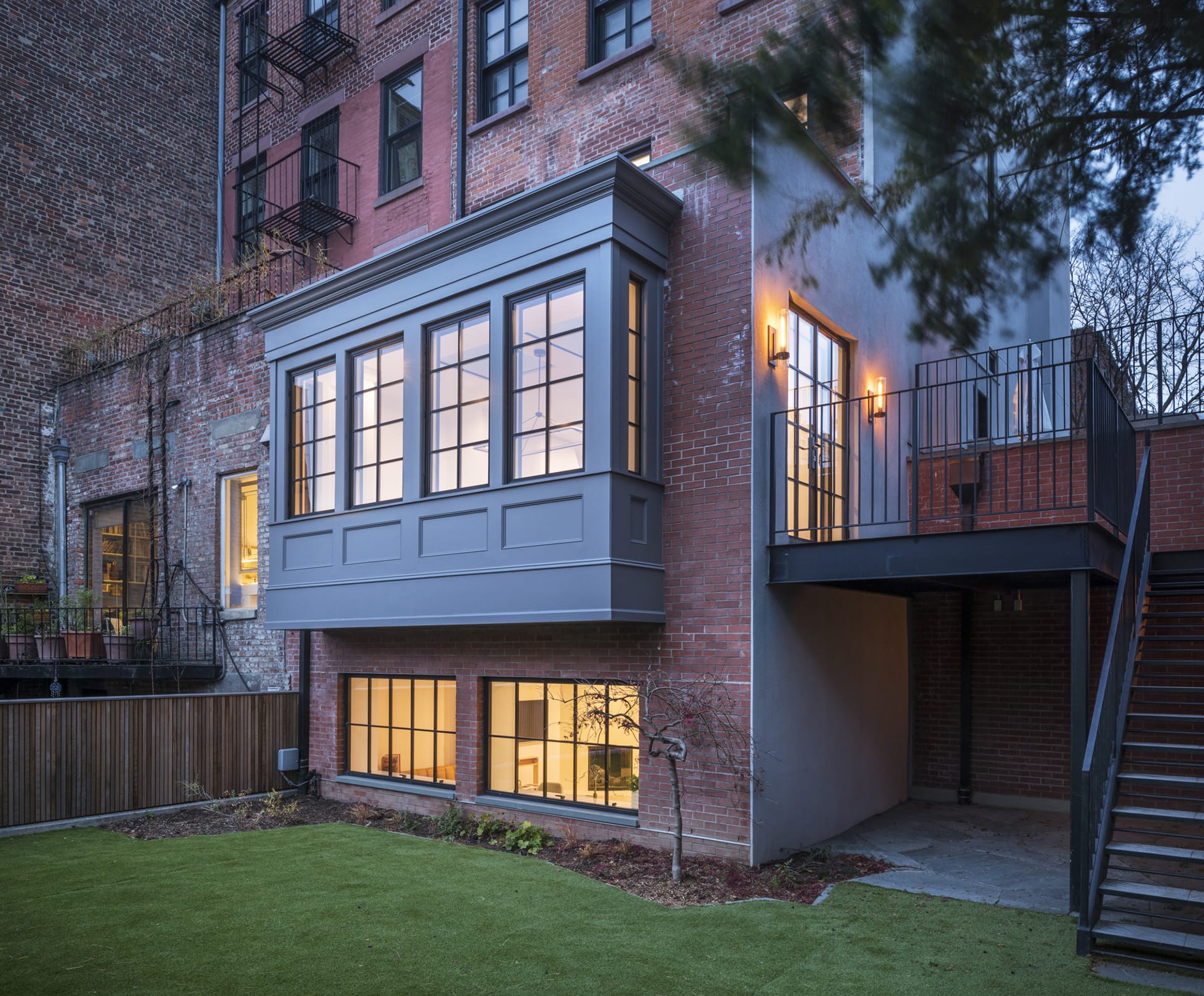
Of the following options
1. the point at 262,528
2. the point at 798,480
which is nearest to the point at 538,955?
the point at 798,480

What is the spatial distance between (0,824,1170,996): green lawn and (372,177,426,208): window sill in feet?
30.6

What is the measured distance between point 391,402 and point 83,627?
22.3 ft

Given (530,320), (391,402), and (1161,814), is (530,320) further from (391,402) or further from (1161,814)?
(1161,814)

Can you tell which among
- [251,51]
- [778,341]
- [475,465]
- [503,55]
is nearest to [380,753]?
Result: [475,465]

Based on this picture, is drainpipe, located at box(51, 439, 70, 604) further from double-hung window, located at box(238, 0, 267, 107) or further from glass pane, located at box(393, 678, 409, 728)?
glass pane, located at box(393, 678, 409, 728)

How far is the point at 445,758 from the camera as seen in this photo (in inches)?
384

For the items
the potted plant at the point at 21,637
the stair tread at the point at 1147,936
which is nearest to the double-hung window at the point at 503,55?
the potted plant at the point at 21,637

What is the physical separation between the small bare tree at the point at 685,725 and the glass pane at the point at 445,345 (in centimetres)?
349

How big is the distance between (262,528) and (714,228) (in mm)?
7000

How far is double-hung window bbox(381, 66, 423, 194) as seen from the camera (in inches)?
535

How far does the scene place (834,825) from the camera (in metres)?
8.62

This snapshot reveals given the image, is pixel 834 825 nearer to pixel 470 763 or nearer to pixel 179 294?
pixel 470 763

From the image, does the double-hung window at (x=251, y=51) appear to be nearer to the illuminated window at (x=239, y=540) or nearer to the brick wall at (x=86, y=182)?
the brick wall at (x=86, y=182)

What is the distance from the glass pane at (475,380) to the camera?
28.7 feet
